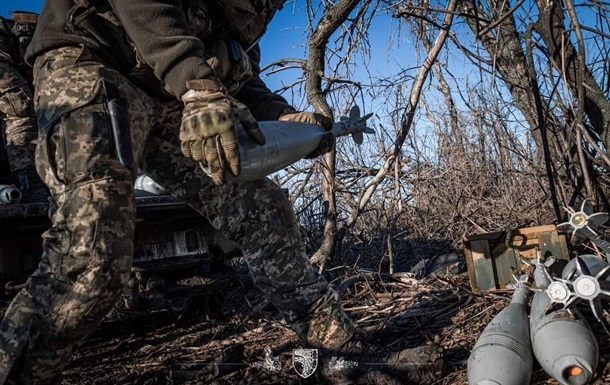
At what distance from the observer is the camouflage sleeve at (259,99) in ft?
9.75

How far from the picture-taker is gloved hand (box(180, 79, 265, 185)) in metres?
1.96

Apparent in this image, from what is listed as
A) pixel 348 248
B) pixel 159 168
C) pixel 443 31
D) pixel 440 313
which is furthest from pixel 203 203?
pixel 348 248

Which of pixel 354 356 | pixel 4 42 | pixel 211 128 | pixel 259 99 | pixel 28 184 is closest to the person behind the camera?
pixel 211 128

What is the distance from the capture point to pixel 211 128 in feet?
6.39

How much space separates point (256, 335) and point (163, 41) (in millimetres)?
2047

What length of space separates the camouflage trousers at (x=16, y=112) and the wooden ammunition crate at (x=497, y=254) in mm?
3094

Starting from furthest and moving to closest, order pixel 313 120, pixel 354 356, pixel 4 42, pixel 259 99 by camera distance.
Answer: pixel 4 42, pixel 259 99, pixel 313 120, pixel 354 356

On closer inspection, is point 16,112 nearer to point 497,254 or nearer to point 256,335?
point 256,335

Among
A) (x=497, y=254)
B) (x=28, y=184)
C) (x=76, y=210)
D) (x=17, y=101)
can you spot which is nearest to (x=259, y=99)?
(x=76, y=210)

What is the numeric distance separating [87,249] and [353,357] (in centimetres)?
126

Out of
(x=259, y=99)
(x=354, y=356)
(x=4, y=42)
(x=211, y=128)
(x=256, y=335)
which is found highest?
(x=4, y=42)

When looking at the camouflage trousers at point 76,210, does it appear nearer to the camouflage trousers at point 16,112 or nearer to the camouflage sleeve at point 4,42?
the camouflage trousers at point 16,112

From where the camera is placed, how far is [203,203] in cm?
270

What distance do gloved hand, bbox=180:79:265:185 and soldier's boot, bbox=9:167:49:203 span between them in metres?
2.03
